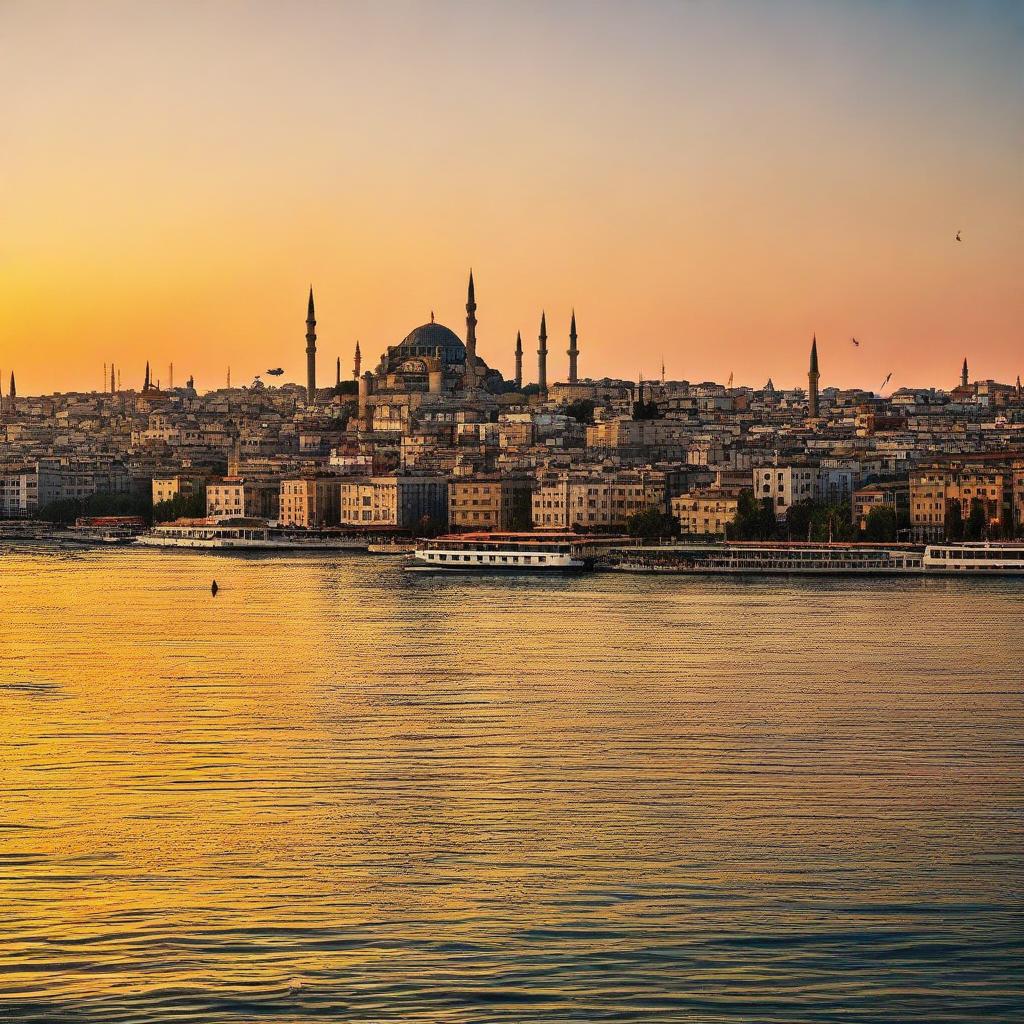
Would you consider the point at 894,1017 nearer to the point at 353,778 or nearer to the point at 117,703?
the point at 353,778

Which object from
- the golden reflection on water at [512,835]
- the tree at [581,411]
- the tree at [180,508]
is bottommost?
the golden reflection on water at [512,835]

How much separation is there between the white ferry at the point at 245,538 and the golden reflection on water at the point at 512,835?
32720mm

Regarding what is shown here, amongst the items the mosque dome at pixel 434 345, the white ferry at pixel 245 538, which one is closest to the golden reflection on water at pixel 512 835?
the white ferry at pixel 245 538

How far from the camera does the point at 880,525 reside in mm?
48031

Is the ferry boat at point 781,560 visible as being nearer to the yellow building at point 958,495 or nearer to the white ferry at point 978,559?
the white ferry at point 978,559

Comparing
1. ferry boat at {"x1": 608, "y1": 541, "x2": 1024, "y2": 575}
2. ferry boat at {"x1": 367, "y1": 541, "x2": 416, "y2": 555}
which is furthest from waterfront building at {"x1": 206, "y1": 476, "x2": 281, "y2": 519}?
ferry boat at {"x1": 608, "y1": 541, "x2": 1024, "y2": 575}

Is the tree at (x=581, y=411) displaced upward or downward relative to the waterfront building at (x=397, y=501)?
upward

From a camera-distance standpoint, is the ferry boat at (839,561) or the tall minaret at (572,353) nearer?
the ferry boat at (839,561)

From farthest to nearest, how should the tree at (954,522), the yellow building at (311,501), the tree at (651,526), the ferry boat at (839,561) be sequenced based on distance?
the yellow building at (311,501) → the tree at (651,526) → the tree at (954,522) → the ferry boat at (839,561)

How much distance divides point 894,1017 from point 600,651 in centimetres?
1332

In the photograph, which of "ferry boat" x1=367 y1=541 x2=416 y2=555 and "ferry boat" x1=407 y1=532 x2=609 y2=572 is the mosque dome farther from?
"ferry boat" x1=407 y1=532 x2=609 y2=572

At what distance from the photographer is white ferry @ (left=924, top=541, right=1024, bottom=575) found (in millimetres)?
38906

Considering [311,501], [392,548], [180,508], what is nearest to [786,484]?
[392,548]

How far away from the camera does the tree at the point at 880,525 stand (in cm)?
4778
